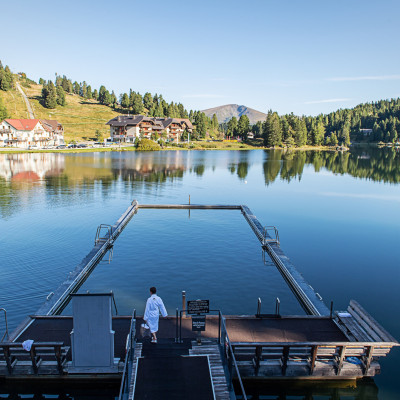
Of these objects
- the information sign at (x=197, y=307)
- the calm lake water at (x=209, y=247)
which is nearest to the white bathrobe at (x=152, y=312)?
the information sign at (x=197, y=307)

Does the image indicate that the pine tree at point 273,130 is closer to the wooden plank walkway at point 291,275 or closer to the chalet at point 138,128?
the chalet at point 138,128

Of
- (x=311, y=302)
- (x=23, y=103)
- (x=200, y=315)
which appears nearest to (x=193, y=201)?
(x=311, y=302)

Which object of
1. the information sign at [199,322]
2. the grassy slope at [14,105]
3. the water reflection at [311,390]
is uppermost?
the grassy slope at [14,105]

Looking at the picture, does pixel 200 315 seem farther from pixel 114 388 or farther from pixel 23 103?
pixel 23 103

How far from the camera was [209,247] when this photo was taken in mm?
27797

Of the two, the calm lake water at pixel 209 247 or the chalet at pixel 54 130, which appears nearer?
the calm lake water at pixel 209 247

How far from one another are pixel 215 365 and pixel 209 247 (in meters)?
16.6

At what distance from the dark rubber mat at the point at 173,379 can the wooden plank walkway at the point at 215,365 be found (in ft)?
0.71

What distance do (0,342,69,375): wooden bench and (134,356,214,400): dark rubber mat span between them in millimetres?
2852

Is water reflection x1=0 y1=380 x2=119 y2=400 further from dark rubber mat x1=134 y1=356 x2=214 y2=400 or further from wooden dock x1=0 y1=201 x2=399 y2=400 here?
dark rubber mat x1=134 y1=356 x2=214 y2=400

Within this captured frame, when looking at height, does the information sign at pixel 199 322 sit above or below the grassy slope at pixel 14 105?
below

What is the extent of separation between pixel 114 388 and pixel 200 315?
4.12 meters

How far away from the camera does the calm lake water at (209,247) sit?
18953 millimetres

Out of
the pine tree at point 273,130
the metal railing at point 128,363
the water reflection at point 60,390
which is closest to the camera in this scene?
the metal railing at point 128,363
